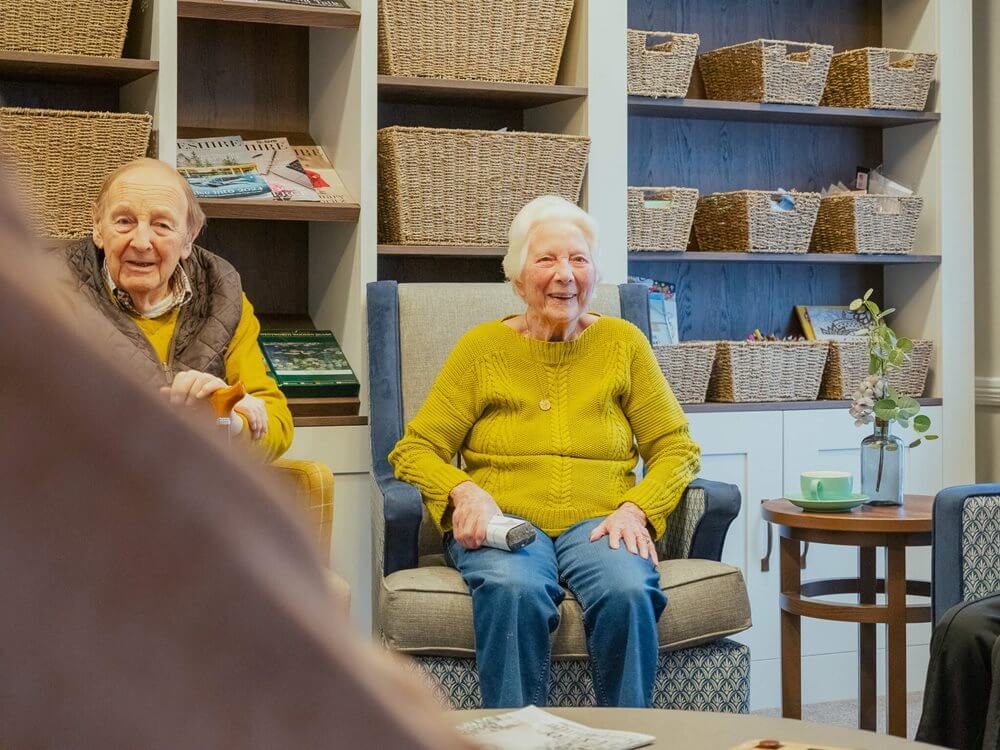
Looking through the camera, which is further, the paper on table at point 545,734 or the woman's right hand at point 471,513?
the woman's right hand at point 471,513

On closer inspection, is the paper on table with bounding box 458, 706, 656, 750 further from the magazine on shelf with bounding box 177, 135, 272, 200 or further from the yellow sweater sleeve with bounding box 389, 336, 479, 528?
the magazine on shelf with bounding box 177, 135, 272, 200

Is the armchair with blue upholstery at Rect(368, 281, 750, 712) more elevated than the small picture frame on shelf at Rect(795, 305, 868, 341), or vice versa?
the small picture frame on shelf at Rect(795, 305, 868, 341)

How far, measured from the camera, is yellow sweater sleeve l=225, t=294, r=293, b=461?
254 centimetres

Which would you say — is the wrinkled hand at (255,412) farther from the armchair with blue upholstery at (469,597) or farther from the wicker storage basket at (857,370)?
the wicker storage basket at (857,370)

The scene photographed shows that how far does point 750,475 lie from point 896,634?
32.5 inches

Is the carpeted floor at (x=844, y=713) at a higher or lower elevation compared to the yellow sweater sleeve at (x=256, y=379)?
lower

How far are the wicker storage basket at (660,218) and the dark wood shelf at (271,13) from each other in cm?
85

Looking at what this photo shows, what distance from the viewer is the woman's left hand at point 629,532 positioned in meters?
2.40

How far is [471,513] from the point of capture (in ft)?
7.89

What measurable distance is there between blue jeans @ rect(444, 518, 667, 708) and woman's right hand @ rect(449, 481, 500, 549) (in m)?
0.05

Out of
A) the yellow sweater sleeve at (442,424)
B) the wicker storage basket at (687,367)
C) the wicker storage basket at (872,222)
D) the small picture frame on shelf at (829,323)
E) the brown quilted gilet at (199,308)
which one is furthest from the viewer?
the small picture frame on shelf at (829,323)

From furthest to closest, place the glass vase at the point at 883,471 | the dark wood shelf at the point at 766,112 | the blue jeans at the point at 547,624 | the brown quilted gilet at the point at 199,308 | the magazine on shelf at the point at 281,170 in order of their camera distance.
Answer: the dark wood shelf at the point at 766,112, the magazine on shelf at the point at 281,170, the glass vase at the point at 883,471, the brown quilted gilet at the point at 199,308, the blue jeans at the point at 547,624

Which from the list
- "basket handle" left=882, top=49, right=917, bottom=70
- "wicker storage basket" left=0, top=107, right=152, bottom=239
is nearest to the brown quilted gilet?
"wicker storage basket" left=0, top=107, right=152, bottom=239

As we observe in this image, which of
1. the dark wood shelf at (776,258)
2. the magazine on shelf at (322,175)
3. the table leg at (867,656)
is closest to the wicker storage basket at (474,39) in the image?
the magazine on shelf at (322,175)
